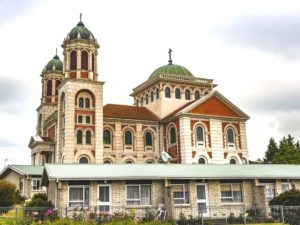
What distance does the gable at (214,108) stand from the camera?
56.8m

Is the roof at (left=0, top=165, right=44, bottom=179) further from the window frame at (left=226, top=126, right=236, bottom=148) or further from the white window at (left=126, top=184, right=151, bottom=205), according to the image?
the window frame at (left=226, top=126, right=236, bottom=148)

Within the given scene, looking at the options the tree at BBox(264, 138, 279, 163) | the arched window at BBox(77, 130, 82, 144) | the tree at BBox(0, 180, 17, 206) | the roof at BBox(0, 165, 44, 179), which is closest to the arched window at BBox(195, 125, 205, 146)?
the arched window at BBox(77, 130, 82, 144)

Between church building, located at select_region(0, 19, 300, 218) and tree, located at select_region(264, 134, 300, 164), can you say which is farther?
tree, located at select_region(264, 134, 300, 164)

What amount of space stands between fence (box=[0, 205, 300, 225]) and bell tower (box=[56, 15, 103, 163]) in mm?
21864

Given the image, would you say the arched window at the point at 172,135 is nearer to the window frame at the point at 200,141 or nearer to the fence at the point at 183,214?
the window frame at the point at 200,141

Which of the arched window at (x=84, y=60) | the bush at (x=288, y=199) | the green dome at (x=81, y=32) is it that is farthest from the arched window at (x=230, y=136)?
the bush at (x=288, y=199)

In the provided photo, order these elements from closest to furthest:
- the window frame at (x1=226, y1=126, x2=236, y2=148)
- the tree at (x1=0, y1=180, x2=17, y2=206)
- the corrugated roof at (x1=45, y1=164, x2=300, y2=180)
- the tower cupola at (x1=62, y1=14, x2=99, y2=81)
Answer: the corrugated roof at (x1=45, y1=164, x2=300, y2=180), the tree at (x1=0, y1=180, x2=17, y2=206), the tower cupola at (x1=62, y1=14, x2=99, y2=81), the window frame at (x1=226, y1=126, x2=236, y2=148)

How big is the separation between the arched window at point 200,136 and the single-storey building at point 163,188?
832 inches

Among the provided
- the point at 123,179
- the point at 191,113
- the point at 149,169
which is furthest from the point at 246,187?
the point at 191,113

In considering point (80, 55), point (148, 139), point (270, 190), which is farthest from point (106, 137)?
point (270, 190)

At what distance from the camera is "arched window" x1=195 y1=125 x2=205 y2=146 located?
182 feet

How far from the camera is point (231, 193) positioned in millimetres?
31984

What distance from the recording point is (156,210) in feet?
96.0

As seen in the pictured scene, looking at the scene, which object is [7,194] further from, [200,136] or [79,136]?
[200,136]
